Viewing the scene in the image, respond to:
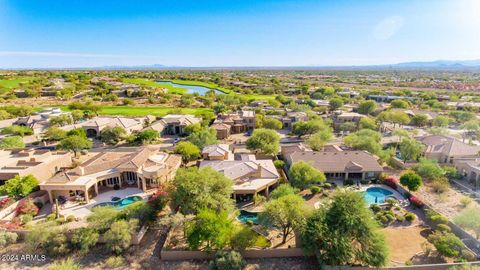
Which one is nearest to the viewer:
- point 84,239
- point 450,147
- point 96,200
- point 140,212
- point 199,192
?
point 84,239

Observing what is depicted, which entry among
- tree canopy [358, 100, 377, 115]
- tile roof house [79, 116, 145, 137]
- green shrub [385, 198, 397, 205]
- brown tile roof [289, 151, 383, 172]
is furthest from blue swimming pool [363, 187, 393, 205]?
tile roof house [79, 116, 145, 137]

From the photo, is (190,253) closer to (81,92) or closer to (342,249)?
(342,249)

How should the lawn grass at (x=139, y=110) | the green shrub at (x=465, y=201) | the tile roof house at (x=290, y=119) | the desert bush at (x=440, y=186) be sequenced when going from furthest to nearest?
the lawn grass at (x=139, y=110), the tile roof house at (x=290, y=119), the desert bush at (x=440, y=186), the green shrub at (x=465, y=201)

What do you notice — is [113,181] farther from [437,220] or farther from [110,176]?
[437,220]

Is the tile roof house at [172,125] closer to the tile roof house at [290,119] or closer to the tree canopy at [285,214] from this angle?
the tile roof house at [290,119]

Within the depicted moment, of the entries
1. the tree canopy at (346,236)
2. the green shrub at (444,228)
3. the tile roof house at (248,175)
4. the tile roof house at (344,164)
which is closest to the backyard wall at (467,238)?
the green shrub at (444,228)

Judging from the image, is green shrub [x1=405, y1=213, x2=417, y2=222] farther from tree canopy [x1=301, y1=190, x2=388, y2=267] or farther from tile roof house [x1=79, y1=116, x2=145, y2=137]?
tile roof house [x1=79, y1=116, x2=145, y2=137]

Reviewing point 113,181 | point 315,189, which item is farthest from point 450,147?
point 113,181

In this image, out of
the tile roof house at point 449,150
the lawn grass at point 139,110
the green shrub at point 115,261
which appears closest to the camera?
the green shrub at point 115,261
